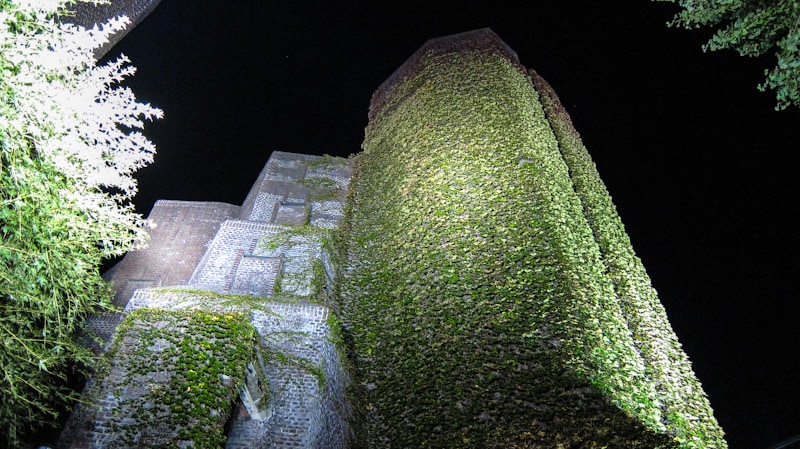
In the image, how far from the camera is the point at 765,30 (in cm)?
577

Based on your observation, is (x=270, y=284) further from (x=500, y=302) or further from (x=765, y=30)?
(x=765, y=30)

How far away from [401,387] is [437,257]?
8.16ft

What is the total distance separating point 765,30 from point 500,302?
16.9 feet

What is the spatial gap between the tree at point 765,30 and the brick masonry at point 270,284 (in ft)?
22.6

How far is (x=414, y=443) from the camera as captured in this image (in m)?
6.22

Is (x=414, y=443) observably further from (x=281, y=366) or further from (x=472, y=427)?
(x=281, y=366)

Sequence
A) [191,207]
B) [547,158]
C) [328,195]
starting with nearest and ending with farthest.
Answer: [547,158]
[328,195]
[191,207]

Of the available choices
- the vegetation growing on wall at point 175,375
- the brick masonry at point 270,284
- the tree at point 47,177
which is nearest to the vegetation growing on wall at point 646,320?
the brick masonry at point 270,284

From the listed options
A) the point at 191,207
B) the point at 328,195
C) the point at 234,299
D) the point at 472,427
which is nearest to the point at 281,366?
the point at 234,299

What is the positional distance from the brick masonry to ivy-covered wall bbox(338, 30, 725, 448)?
3.21 feet

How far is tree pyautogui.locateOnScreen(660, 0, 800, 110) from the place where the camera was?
521 cm

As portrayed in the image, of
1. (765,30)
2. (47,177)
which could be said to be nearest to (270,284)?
(47,177)

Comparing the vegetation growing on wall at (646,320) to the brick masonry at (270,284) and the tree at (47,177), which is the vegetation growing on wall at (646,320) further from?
the tree at (47,177)

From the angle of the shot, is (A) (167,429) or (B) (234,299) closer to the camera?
(A) (167,429)
